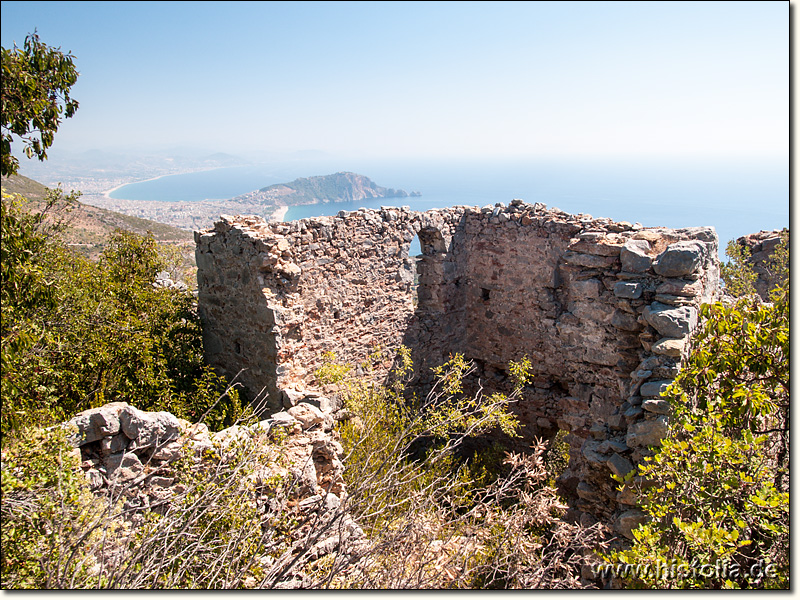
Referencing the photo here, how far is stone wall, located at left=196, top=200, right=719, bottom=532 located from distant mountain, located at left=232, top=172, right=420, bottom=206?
26048 millimetres

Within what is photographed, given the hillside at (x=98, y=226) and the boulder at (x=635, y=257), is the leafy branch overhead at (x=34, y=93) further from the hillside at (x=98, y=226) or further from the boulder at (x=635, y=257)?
the hillside at (x=98, y=226)

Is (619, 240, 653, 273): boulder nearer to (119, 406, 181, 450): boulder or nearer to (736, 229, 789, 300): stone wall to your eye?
(119, 406, 181, 450): boulder

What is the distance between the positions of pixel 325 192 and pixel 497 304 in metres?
30.1

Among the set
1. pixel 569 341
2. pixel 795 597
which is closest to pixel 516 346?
pixel 569 341

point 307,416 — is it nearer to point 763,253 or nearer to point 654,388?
point 654,388

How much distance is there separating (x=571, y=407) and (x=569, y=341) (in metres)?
1.82

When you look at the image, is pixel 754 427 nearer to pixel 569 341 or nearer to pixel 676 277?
pixel 676 277

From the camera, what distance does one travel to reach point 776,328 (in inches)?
180

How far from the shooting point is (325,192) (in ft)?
126

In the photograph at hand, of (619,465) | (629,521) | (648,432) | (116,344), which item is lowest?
(629,521)

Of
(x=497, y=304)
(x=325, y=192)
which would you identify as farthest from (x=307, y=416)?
(x=325, y=192)

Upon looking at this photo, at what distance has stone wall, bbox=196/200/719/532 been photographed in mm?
6293

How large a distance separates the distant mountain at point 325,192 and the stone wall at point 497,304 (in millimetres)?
26048

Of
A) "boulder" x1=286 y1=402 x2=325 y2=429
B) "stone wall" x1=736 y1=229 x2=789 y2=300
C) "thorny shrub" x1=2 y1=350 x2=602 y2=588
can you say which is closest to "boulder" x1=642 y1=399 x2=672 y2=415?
"thorny shrub" x1=2 y1=350 x2=602 y2=588
